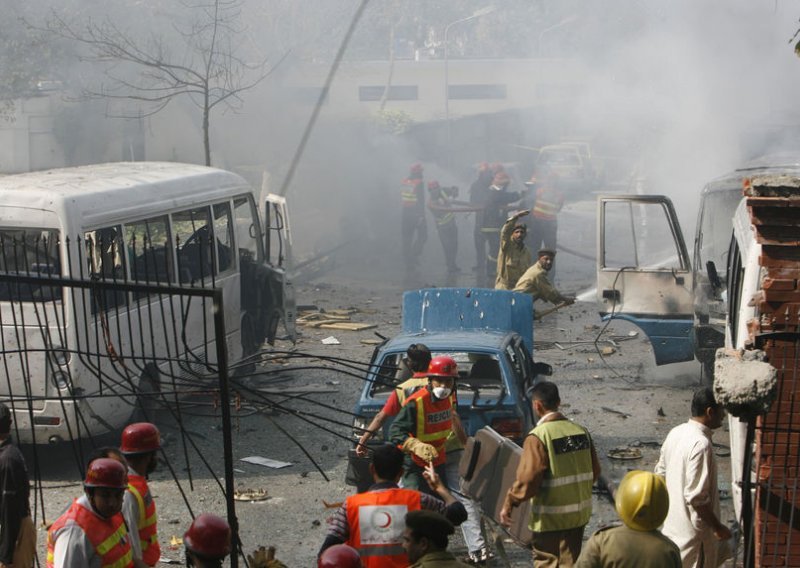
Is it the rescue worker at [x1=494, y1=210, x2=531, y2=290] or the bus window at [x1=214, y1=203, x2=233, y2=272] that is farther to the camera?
the rescue worker at [x1=494, y1=210, x2=531, y2=290]

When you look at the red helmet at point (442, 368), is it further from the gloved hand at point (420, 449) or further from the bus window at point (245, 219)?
the bus window at point (245, 219)

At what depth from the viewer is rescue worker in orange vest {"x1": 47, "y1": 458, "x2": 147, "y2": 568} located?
423cm

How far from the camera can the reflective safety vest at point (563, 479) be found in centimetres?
549

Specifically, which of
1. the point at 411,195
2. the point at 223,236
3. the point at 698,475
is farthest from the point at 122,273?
the point at 411,195

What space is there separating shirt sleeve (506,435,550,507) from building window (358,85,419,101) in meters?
44.8

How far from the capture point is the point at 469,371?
8.45 m

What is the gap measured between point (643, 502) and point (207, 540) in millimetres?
1584

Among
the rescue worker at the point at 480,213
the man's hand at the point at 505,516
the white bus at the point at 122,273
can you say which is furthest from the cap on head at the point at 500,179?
the man's hand at the point at 505,516

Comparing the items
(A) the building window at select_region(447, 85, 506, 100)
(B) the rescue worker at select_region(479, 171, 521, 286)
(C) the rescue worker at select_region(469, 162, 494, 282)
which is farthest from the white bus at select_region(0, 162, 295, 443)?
(A) the building window at select_region(447, 85, 506, 100)

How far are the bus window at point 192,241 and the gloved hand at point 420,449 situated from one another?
14.5ft

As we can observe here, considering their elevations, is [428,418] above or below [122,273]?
below

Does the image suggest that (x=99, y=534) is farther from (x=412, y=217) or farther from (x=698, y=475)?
(x=412, y=217)

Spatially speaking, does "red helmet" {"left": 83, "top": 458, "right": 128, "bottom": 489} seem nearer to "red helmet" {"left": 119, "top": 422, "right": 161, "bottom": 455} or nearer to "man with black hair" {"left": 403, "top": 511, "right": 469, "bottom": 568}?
"red helmet" {"left": 119, "top": 422, "right": 161, "bottom": 455}

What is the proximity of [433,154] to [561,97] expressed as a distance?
5.58 metres
